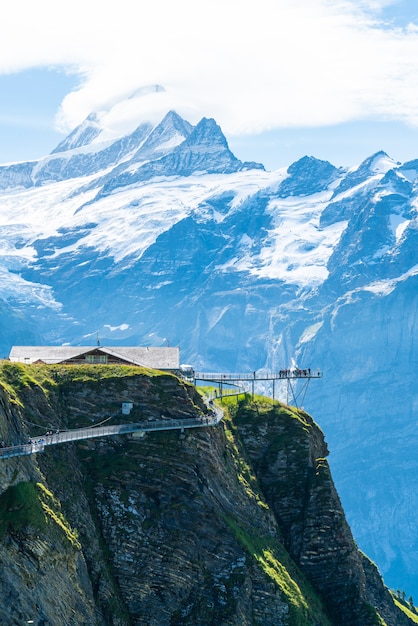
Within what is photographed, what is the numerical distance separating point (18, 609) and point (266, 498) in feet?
176

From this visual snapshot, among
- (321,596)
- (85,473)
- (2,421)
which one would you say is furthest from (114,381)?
(321,596)

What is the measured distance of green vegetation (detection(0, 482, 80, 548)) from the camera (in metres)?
108

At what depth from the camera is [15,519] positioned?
357ft

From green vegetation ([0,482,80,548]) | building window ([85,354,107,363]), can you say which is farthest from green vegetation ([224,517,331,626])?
building window ([85,354,107,363])

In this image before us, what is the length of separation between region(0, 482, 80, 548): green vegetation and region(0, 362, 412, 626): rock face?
0.47ft

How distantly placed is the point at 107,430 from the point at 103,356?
1048 inches

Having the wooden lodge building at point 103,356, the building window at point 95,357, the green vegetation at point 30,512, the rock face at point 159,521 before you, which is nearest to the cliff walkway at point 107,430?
the rock face at point 159,521

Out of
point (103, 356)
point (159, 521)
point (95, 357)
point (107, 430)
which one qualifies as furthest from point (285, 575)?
point (95, 357)

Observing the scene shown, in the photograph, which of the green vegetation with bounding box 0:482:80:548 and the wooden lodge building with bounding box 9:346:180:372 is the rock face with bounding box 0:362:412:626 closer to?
the green vegetation with bounding box 0:482:80:548

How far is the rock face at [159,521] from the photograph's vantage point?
112m

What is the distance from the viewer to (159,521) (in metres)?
130

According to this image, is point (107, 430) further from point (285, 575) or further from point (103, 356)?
point (285, 575)

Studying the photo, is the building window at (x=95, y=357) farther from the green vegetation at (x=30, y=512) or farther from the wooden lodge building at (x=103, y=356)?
the green vegetation at (x=30, y=512)

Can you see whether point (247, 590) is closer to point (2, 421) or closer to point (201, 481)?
point (201, 481)
